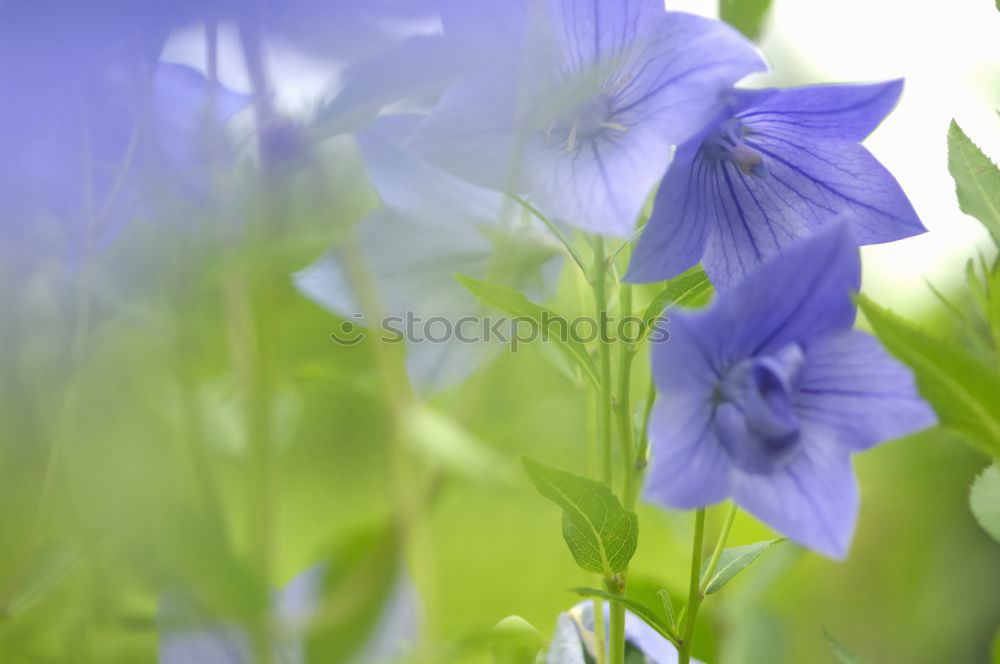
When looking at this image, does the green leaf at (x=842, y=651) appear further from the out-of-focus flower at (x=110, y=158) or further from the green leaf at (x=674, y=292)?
the out-of-focus flower at (x=110, y=158)

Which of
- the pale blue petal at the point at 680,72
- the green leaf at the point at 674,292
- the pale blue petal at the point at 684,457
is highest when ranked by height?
the pale blue petal at the point at 680,72

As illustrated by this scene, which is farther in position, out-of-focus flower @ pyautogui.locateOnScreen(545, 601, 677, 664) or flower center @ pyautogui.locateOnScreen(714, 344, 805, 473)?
out-of-focus flower @ pyautogui.locateOnScreen(545, 601, 677, 664)

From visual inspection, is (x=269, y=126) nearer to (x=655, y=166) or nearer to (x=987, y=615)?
(x=655, y=166)

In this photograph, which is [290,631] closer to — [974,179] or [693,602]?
[693,602]

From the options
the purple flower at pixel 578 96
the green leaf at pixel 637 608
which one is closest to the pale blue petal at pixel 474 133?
the purple flower at pixel 578 96

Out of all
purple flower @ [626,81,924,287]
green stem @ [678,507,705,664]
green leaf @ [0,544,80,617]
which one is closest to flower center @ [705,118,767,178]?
purple flower @ [626,81,924,287]

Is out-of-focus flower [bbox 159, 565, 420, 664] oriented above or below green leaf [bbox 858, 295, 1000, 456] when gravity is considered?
below

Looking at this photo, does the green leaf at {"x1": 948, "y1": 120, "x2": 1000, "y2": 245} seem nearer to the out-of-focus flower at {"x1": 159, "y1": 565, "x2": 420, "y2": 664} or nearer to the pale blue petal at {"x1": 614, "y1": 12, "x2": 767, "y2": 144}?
the pale blue petal at {"x1": 614, "y1": 12, "x2": 767, "y2": 144}

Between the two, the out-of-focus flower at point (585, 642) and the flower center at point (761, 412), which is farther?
the out-of-focus flower at point (585, 642)

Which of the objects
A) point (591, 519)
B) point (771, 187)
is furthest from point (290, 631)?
point (771, 187)
